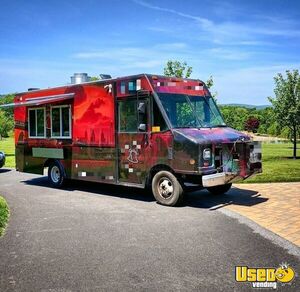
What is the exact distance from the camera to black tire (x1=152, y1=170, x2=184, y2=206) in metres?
8.54

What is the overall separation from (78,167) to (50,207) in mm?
2252

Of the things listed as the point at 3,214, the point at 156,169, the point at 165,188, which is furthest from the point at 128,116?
the point at 3,214

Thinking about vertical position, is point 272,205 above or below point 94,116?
below

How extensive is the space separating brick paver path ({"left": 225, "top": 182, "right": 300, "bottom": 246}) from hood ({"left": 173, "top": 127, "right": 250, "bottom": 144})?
5.02 feet

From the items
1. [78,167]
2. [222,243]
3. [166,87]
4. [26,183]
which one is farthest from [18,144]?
[222,243]

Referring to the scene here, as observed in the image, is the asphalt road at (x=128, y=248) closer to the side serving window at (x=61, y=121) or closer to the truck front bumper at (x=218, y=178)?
the truck front bumper at (x=218, y=178)

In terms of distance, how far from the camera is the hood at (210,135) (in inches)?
321

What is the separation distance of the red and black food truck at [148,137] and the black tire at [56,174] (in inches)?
1.3

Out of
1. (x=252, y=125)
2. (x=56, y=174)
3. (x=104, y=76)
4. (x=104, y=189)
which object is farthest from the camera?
(x=252, y=125)

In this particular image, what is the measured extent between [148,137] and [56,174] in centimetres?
435

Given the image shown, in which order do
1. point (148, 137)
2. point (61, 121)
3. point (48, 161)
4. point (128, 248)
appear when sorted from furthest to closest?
1. point (48, 161)
2. point (61, 121)
3. point (148, 137)
4. point (128, 248)

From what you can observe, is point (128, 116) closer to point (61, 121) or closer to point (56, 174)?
point (61, 121)

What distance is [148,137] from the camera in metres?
8.95

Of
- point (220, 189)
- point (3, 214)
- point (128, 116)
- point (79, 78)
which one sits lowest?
point (3, 214)
